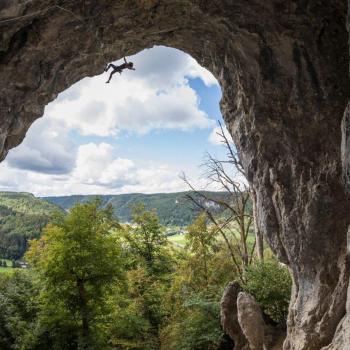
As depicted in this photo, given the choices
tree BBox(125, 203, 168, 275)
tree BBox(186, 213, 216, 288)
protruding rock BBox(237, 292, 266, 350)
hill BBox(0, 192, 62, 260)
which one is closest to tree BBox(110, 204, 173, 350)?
tree BBox(125, 203, 168, 275)

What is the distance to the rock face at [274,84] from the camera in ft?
24.8

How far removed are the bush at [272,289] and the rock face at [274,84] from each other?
11.5 ft

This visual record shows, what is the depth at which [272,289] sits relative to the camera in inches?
522

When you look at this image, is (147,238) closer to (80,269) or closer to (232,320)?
(80,269)

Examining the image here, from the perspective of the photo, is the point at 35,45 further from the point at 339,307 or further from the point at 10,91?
the point at 339,307

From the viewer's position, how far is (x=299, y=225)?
8.88m

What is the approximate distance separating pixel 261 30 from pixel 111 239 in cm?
1402

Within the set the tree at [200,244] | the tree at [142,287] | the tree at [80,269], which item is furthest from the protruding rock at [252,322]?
the tree at [80,269]

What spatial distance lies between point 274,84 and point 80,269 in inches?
523

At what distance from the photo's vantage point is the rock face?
24.8 ft

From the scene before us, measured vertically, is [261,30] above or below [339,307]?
above

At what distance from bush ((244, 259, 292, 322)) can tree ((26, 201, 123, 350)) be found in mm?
7716

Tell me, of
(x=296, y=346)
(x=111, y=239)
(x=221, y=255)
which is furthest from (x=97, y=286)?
(x=296, y=346)

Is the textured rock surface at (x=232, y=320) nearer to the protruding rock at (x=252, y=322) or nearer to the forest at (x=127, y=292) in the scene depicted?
the forest at (x=127, y=292)
